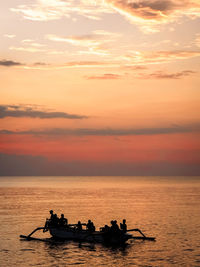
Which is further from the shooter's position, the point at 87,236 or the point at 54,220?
the point at 54,220

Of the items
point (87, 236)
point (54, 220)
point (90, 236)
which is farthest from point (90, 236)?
point (54, 220)

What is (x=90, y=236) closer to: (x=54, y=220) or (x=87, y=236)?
(x=87, y=236)

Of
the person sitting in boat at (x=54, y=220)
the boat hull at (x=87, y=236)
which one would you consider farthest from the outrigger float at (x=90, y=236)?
the person sitting in boat at (x=54, y=220)

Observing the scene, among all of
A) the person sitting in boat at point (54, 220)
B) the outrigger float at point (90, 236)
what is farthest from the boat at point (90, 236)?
the person sitting in boat at point (54, 220)

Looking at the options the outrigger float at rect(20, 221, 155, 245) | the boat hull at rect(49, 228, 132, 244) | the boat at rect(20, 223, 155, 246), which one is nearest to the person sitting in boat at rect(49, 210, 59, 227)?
the boat at rect(20, 223, 155, 246)

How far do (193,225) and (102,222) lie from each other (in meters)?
14.0

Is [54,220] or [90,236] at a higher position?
[54,220]

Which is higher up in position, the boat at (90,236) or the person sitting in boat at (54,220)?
the person sitting in boat at (54,220)

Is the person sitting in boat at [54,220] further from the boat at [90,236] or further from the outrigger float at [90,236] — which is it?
the outrigger float at [90,236]

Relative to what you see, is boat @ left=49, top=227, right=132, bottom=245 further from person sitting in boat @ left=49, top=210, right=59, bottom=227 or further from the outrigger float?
person sitting in boat @ left=49, top=210, right=59, bottom=227

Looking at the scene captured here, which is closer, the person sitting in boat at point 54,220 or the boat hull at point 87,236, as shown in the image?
the boat hull at point 87,236

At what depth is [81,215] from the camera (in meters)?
75.5

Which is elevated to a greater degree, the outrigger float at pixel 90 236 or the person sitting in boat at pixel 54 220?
the person sitting in boat at pixel 54 220

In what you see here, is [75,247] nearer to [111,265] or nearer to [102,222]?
[111,265]
